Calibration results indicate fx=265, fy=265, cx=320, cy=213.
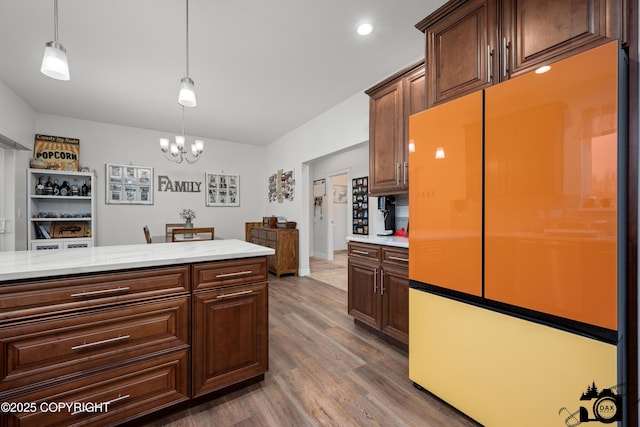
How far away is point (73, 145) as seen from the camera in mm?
4375

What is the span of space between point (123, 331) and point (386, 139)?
2498 millimetres

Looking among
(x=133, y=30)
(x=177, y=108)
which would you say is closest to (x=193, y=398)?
(x=133, y=30)

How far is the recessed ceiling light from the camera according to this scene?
228 cm

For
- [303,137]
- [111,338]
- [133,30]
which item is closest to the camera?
[111,338]

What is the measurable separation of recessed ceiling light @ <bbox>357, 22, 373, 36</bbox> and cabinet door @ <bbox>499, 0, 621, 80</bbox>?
1.16 meters

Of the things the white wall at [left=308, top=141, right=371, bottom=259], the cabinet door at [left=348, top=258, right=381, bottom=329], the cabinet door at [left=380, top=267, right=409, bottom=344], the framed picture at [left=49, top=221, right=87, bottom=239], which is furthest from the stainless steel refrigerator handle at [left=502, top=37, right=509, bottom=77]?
the framed picture at [left=49, top=221, right=87, bottom=239]

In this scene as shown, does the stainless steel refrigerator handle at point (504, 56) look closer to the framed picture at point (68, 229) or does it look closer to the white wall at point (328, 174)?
the white wall at point (328, 174)

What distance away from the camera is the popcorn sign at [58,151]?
13.5 feet

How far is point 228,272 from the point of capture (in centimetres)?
165

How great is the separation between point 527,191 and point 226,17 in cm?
248

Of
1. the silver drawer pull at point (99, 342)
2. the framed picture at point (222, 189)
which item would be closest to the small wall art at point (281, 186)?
the framed picture at point (222, 189)

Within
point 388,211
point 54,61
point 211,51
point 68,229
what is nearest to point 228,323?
point 54,61

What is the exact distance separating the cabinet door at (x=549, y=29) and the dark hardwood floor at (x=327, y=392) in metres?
1.94

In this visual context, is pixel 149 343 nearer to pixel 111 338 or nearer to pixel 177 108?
pixel 111 338
